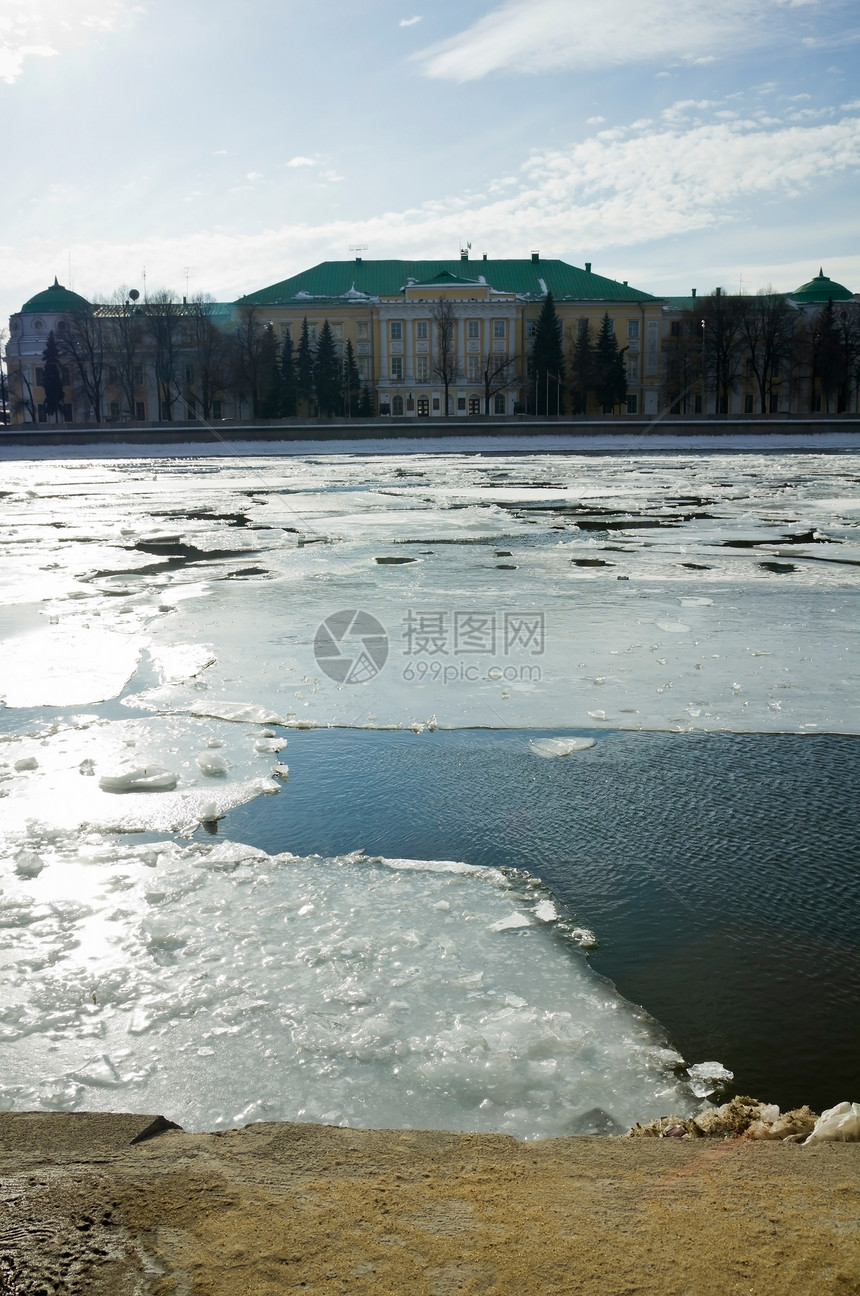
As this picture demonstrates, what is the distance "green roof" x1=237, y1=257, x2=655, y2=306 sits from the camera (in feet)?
262

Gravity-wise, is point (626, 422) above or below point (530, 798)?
above

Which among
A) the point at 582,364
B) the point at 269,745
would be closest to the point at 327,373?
the point at 582,364

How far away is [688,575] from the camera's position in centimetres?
862

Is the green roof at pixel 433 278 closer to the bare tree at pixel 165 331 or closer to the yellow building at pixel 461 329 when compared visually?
the yellow building at pixel 461 329

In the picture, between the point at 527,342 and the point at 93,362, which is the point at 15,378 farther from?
the point at 527,342

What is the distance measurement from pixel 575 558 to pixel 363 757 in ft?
19.3

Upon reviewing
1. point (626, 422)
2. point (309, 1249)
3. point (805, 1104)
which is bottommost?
point (805, 1104)

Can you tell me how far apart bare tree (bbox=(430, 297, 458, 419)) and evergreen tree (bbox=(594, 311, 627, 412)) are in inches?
423

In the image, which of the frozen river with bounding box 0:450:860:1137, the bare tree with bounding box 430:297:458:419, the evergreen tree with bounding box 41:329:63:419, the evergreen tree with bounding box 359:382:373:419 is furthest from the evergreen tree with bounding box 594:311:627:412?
the frozen river with bounding box 0:450:860:1137

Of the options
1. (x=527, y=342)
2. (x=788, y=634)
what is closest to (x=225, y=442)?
(x=527, y=342)

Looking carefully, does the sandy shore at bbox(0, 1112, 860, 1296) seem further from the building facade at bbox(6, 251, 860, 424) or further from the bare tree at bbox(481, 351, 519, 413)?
the bare tree at bbox(481, 351, 519, 413)

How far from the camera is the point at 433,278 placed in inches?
3098

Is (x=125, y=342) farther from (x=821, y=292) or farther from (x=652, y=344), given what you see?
(x=821, y=292)

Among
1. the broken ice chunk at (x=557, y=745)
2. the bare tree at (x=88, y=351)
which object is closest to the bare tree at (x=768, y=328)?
the bare tree at (x=88, y=351)
